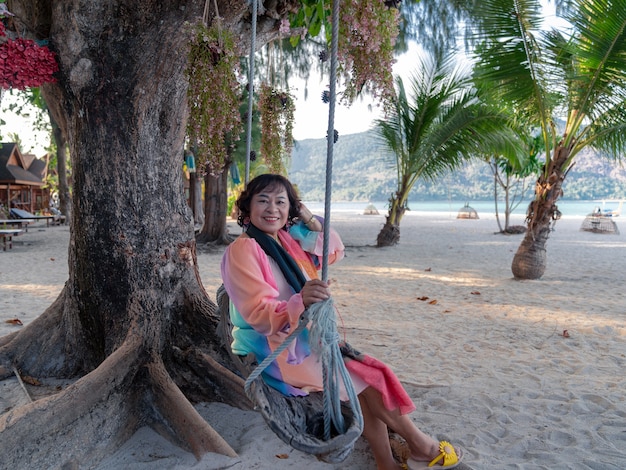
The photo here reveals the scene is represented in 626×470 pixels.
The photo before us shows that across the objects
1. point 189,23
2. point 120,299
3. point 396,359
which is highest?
point 189,23

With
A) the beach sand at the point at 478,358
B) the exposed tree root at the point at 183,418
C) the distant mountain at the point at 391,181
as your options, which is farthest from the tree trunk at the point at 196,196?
the distant mountain at the point at 391,181

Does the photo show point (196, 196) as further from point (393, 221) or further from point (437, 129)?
point (437, 129)

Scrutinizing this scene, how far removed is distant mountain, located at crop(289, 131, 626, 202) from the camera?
78.7 metres

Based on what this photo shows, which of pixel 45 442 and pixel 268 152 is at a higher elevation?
pixel 268 152

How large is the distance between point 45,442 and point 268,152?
1.83 m

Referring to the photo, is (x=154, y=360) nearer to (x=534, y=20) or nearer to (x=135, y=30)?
(x=135, y=30)

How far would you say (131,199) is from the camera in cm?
258

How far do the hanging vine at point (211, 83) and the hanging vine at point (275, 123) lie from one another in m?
0.44

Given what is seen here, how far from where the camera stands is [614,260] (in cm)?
948

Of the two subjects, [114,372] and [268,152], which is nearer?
[114,372]

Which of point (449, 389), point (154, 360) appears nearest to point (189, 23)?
point (154, 360)

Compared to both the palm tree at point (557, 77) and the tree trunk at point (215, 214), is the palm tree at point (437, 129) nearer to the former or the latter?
the palm tree at point (557, 77)

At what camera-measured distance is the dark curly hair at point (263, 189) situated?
1.98 m

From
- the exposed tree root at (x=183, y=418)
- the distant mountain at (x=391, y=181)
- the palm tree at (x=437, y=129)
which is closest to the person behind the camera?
the exposed tree root at (x=183, y=418)
